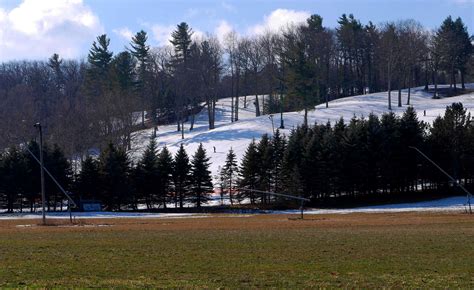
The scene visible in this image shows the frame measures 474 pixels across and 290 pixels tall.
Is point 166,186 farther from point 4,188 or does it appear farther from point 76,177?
point 4,188

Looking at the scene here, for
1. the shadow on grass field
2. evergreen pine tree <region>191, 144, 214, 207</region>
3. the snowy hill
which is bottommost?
the shadow on grass field

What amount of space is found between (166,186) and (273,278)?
74.0 metres

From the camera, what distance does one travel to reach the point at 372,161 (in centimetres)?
8844

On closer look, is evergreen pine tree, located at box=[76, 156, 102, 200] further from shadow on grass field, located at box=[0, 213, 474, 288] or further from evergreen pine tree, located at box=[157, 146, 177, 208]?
shadow on grass field, located at box=[0, 213, 474, 288]

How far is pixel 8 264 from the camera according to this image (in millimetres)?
21578

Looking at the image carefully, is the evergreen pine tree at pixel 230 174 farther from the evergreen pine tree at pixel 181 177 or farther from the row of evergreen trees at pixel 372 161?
the evergreen pine tree at pixel 181 177

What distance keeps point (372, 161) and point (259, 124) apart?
4332 cm

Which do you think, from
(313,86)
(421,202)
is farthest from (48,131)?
(421,202)

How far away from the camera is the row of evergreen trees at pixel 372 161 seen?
287 feet

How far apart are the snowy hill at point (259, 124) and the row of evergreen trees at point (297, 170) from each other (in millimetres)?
15607

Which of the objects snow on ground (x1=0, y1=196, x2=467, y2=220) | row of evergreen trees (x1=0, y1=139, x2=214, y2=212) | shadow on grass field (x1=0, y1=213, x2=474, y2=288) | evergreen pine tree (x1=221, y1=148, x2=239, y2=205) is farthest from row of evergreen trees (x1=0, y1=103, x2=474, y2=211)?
shadow on grass field (x1=0, y1=213, x2=474, y2=288)

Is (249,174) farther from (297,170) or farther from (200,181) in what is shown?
(297,170)

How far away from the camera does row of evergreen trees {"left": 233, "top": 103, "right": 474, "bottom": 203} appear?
87.4m

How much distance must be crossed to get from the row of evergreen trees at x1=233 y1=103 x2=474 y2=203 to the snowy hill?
1910 cm
